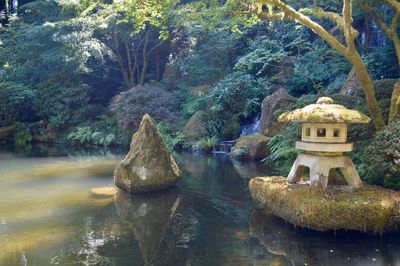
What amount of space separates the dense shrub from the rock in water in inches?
361

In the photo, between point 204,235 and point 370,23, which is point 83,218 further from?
point 370,23

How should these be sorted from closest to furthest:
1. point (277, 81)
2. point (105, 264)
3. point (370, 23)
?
1. point (105, 264)
2. point (370, 23)
3. point (277, 81)

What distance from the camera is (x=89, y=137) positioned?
20.9 m

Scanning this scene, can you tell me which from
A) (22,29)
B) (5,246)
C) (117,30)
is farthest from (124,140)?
(5,246)

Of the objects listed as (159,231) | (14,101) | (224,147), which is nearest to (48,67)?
(14,101)

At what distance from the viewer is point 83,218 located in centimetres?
783

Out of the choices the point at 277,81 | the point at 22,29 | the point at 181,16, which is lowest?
the point at 277,81

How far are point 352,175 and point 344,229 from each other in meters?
1.07

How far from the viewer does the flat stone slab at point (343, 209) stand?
6.31 m

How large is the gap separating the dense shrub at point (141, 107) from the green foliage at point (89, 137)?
1149 mm

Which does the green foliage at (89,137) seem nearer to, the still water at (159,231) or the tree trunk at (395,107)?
the still water at (159,231)

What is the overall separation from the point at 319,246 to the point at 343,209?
26.4 inches

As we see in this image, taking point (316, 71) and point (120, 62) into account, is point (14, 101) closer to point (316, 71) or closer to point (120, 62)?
point (120, 62)

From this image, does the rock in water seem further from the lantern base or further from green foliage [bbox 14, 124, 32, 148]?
green foliage [bbox 14, 124, 32, 148]
